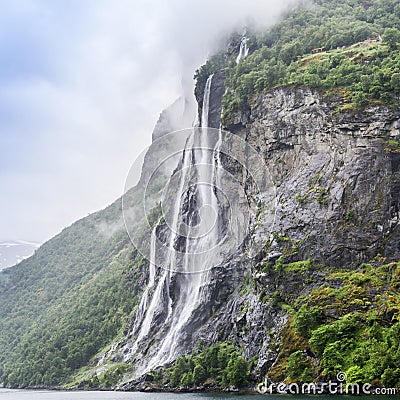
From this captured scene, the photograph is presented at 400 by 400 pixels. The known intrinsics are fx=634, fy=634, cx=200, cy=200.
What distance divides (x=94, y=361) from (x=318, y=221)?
4748 cm

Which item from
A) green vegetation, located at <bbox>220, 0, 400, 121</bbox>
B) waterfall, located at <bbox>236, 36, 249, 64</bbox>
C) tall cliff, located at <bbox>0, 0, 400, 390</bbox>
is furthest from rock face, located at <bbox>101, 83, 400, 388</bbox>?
waterfall, located at <bbox>236, 36, 249, 64</bbox>

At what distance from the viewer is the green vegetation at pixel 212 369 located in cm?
5569

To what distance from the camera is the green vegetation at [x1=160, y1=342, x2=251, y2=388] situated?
55.7 m

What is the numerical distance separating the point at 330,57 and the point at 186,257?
2943 cm

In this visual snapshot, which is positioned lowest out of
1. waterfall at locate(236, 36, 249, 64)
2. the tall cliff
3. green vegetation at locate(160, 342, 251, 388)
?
green vegetation at locate(160, 342, 251, 388)

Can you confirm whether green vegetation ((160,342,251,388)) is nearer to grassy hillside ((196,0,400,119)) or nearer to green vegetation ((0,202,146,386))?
green vegetation ((0,202,146,386))

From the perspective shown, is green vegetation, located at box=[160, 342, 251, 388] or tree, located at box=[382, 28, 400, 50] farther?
tree, located at box=[382, 28, 400, 50]

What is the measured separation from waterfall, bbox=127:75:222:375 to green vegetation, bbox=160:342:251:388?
16.2 feet

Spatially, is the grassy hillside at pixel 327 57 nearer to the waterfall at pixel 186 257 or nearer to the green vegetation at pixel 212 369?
Answer: the waterfall at pixel 186 257

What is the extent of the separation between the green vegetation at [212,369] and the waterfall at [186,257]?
16.2 ft

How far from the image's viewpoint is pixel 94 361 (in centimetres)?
9319

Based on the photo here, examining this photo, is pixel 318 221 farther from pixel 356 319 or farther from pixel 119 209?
pixel 119 209

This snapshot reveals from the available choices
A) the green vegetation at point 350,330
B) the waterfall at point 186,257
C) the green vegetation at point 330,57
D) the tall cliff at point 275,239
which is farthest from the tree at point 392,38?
the green vegetation at point 350,330

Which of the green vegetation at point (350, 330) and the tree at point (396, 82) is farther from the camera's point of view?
the tree at point (396, 82)
